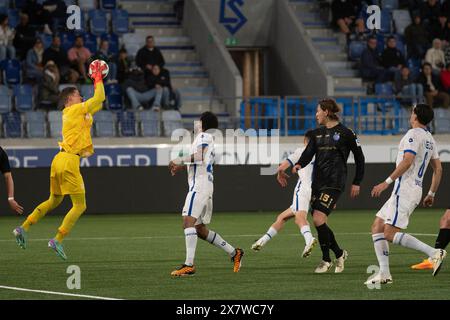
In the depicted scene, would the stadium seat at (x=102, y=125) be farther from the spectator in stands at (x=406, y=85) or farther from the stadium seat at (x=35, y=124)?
the spectator in stands at (x=406, y=85)

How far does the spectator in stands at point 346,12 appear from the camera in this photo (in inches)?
1241

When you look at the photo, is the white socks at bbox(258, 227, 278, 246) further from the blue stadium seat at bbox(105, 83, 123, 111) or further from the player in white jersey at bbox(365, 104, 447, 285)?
the blue stadium seat at bbox(105, 83, 123, 111)

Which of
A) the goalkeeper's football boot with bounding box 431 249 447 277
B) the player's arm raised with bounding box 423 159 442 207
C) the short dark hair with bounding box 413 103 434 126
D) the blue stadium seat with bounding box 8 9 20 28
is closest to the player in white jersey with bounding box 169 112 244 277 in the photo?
the short dark hair with bounding box 413 103 434 126

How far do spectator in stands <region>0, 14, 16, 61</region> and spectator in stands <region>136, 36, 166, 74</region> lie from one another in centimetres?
294

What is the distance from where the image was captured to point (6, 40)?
88.7ft

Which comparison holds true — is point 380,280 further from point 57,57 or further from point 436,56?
point 436,56

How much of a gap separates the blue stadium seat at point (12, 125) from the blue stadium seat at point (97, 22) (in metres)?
4.71

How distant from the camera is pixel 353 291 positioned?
11305 millimetres

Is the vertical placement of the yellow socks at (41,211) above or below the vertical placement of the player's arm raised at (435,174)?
below

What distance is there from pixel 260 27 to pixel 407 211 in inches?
819

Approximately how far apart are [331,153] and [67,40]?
15.6m

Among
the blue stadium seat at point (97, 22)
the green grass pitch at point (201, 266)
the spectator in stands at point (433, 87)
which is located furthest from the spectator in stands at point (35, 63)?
the spectator in stands at point (433, 87)
